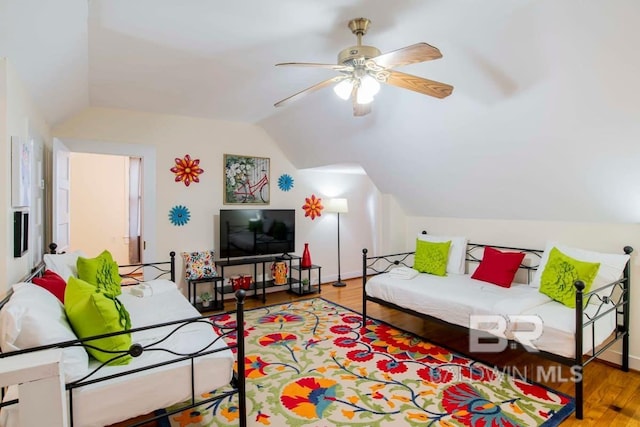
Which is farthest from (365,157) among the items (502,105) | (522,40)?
(522,40)

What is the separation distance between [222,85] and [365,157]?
1.90 m

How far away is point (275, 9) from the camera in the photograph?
6.82 ft

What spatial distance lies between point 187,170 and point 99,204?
9.62 ft

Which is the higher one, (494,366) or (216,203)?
(216,203)

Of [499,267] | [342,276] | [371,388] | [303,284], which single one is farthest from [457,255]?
Answer: [342,276]

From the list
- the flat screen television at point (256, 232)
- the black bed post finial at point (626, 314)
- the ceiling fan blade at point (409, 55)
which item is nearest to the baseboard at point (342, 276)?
the flat screen television at point (256, 232)

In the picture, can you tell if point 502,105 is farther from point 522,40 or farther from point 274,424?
point 274,424

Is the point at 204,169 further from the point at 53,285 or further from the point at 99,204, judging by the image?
the point at 99,204

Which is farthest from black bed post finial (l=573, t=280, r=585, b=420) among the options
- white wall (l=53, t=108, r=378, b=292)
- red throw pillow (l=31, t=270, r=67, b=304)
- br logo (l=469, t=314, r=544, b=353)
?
white wall (l=53, t=108, r=378, b=292)

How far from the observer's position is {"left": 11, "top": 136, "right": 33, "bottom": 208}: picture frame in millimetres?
2064

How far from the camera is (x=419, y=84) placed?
2.26m

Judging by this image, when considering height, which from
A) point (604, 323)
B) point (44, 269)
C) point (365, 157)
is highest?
point (365, 157)

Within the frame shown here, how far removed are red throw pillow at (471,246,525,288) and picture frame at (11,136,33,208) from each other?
401cm

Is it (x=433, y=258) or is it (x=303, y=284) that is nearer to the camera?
(x=433, y=258)
